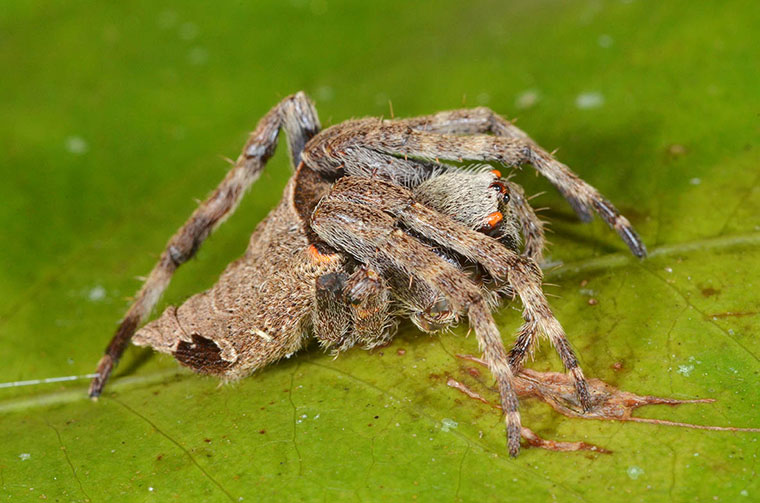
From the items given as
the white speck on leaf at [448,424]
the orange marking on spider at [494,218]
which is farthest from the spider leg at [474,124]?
the white speck on leaf at [448,424]

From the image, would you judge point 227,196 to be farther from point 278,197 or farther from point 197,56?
point 197,56

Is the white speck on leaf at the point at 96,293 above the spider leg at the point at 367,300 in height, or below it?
below

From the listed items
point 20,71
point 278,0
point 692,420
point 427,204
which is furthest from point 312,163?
point 20,71

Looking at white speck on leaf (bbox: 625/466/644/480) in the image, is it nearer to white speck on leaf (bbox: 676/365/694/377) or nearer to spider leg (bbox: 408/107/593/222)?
white speck on leaf (bbox: 676/365/694/377)

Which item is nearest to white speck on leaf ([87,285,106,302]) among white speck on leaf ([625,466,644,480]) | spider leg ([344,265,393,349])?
spider leg ([344,265,393,349])

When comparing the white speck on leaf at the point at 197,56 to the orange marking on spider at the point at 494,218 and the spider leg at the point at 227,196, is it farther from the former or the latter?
the orange marking on spider at the point at 494,218
